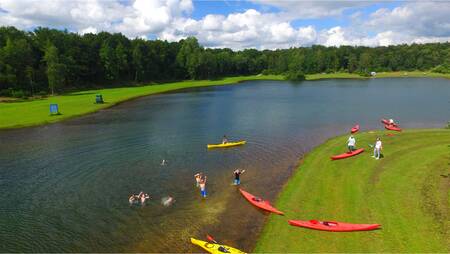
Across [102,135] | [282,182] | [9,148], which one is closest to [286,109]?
[102,135]

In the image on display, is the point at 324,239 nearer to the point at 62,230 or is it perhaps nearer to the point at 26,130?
the point at 62,230

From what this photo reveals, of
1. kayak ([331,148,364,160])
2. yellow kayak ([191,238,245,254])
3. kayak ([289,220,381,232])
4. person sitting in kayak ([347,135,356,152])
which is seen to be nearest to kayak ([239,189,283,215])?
kayak ([289,220,381,232])

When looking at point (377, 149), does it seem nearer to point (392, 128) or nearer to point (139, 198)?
point (392, 128)

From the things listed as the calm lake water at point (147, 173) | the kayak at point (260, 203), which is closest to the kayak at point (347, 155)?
the calm lake water at point (147, 173)

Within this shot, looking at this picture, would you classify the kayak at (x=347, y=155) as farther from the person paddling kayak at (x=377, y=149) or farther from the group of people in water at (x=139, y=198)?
the group of people in water at (x=139, y=198)

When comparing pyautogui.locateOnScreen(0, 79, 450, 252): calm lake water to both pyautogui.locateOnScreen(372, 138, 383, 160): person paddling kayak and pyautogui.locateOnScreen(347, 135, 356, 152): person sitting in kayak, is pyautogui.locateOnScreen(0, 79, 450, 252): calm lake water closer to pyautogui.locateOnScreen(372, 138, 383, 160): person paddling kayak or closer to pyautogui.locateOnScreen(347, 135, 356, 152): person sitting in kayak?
pyautogui.locateOnScreen(347, 135, 356, 152): person sitting in kayak
